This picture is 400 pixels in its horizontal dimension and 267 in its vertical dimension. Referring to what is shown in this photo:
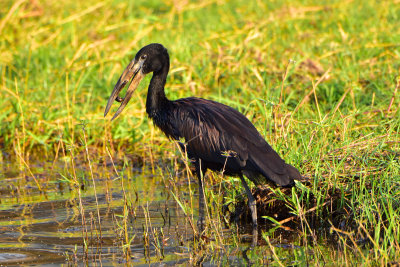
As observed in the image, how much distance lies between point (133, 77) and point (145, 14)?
19.4ft

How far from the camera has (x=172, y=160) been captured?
7.11m

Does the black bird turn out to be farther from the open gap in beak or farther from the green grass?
the green grass

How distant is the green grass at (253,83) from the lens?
17.8 feet

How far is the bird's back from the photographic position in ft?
16.7

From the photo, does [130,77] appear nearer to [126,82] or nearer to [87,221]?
[126,82]

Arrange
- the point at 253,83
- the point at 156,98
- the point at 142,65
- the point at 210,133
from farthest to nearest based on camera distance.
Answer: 1. the point at 253,83
2. the point at 142,65
3. the point at 156,98
4. the point at 210,133

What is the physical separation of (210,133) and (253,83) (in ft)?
9.04

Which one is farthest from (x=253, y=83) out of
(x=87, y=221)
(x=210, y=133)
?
(x=87, y=221)

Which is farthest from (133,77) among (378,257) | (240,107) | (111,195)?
(378,257)

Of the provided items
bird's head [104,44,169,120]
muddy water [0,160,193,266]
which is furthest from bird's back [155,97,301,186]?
muddy water [0,160,193,266]

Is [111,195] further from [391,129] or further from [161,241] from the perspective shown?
[391,129]

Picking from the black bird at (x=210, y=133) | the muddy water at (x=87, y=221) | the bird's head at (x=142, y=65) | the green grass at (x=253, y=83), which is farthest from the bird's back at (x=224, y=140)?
the muddy water at (x=87, y=221)

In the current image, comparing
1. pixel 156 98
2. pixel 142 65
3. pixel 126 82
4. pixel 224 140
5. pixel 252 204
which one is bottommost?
pixel 252 204

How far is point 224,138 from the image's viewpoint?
5426mm
